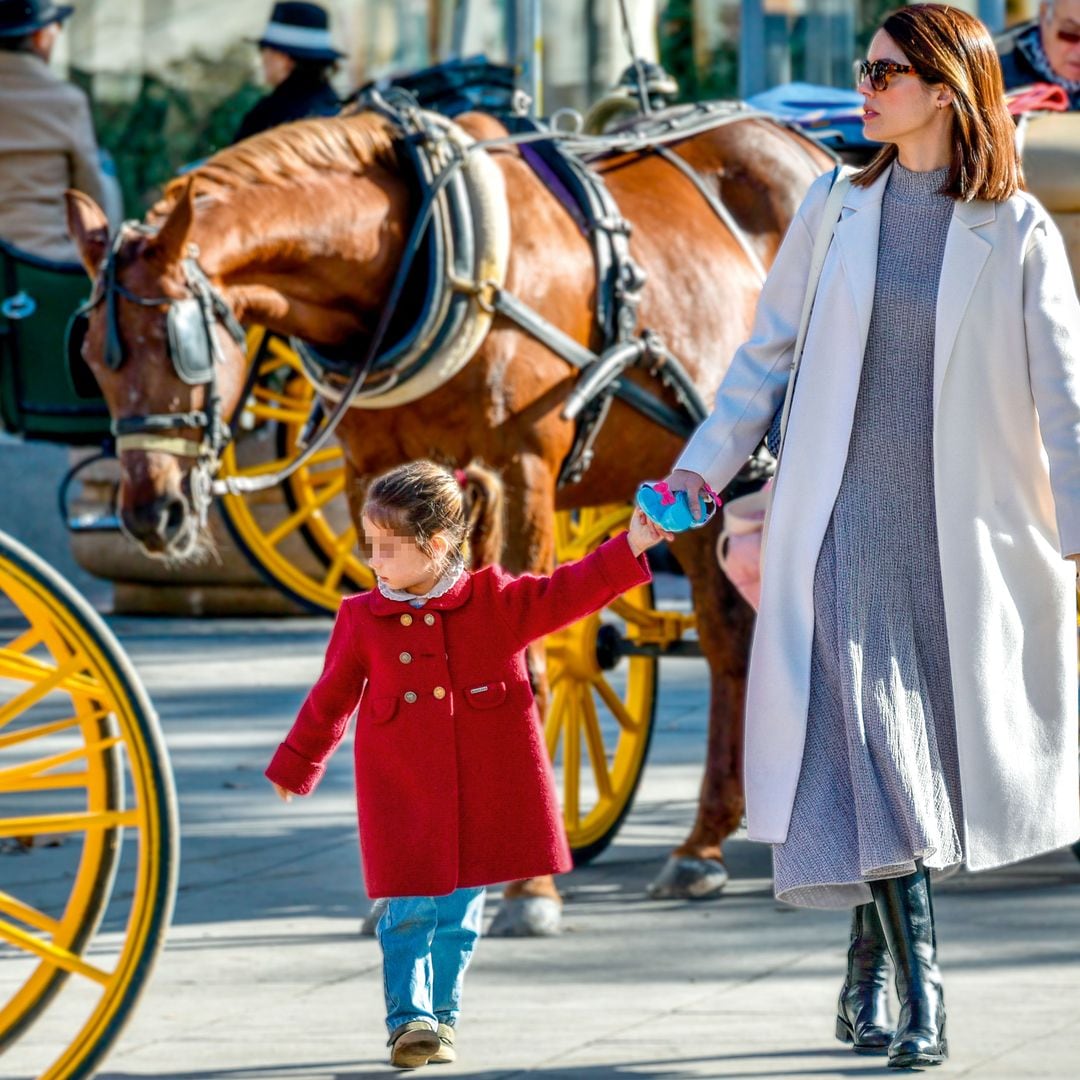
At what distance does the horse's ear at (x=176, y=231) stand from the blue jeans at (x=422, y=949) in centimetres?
190

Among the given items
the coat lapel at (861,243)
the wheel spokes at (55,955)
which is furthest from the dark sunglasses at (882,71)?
the wheel spokes at (55,955)

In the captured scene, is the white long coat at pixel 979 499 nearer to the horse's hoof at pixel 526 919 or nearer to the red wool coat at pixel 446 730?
the red wool coat at pixel 446 730

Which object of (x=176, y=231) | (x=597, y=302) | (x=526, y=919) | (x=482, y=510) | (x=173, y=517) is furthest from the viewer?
(x=597, y=302)

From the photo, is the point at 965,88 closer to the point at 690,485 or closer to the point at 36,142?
the point at 690,485

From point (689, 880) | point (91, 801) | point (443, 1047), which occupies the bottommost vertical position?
point (689, 880)

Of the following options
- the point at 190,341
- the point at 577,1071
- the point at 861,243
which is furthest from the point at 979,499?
the point at 190,341

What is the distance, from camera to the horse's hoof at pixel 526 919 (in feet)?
18.9

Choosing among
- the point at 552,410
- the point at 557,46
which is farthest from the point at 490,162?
the point at 557,46

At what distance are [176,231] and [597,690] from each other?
211 cm

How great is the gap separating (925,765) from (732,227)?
8.58 feet

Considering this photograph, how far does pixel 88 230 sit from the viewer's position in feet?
18.1

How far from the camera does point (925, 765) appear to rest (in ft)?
13.3

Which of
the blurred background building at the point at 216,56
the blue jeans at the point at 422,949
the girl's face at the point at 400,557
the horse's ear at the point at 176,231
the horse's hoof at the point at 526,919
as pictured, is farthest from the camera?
the blurred background building at the point at 216,56

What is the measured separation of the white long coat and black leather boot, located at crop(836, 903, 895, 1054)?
268 millimetres
